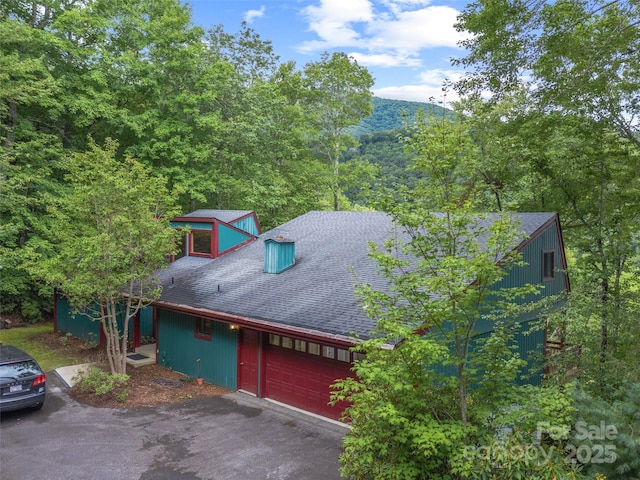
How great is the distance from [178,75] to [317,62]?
10.4 m

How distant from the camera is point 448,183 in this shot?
5941 mm

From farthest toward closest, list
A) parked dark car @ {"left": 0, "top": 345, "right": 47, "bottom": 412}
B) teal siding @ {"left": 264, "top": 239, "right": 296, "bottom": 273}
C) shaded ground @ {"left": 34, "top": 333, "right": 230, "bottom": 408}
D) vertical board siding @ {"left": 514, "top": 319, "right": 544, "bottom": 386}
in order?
1. teal siding @ {"left": 264, "top": 239, "right": 296, "bottom": 273}
2. vertical board siding @ {"left": 514, "top": 319, "right": 544, "bottom": 386}
3. shaded ground @ {"left": 34, "top": 333, "right": 230, "bottom": 408}
4. parked dark car @ {"left": 0, "top": 345, "right": 47, "bottom": 412}

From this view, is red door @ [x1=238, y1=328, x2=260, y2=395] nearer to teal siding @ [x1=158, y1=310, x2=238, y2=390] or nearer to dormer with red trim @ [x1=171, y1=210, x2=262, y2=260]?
teal siding @ [x1=158, y1=310, x2=238, y2=390]

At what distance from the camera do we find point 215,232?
16.6 meters

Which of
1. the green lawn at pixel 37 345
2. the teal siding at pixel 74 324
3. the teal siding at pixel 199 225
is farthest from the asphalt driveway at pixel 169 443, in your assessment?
the teal siding at pixel 199 225

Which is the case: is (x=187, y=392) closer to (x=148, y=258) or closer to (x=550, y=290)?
(x=148, y=258)

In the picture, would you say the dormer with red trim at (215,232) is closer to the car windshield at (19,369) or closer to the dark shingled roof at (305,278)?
the dark shingled roof at (305,278)

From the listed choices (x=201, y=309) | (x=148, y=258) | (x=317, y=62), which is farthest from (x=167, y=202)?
(x=317, y=62)

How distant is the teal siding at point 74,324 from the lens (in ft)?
57.5

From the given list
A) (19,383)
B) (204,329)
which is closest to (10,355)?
(19,383)

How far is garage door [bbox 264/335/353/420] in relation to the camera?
10211 millimetres

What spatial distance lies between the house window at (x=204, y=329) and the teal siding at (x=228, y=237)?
405cm

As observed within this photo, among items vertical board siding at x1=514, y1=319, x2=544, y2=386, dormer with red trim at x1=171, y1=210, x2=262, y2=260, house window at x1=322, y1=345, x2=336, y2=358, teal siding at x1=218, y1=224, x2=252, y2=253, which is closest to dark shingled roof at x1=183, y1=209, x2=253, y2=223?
dormer with red trim at x1=171, y1=210, x2=262, y2=260

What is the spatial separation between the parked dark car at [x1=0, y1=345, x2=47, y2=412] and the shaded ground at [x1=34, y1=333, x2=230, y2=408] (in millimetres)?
1405
